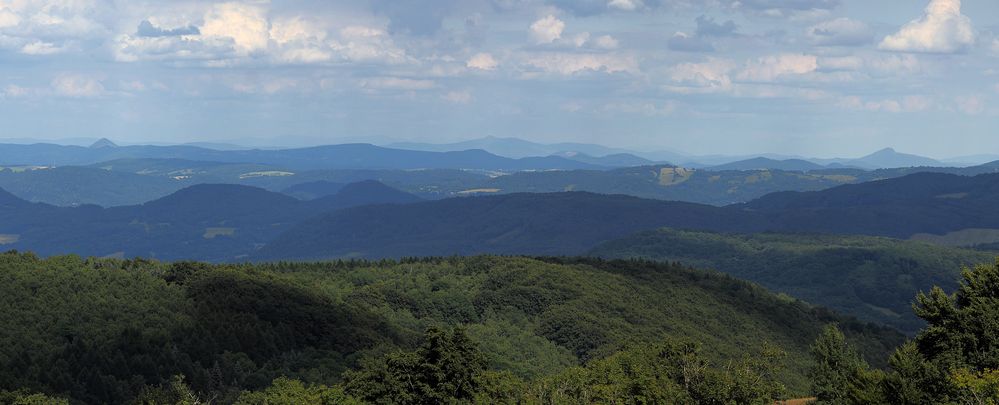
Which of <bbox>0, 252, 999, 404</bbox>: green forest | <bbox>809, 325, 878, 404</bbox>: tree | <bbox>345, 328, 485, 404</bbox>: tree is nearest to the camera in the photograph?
<bbox>809, 325, 878, 404</bbox>: tree

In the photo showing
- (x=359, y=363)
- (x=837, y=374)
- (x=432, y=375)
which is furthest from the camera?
(x=359, y=363)

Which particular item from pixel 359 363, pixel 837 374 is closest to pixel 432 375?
pixel 359 363

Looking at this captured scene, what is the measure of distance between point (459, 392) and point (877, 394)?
39.6 m

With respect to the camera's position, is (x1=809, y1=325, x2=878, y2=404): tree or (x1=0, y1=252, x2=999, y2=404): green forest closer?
(x1=809, y1=325, x2=878, y2=404): tree

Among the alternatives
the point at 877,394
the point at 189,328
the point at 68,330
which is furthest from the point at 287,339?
the point at 877,394

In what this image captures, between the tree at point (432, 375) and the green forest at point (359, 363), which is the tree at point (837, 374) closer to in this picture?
the green forest at point (359, 363)

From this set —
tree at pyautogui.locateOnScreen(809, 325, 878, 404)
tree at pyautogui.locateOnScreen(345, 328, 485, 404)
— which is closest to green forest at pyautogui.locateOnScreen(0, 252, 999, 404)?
tree at pyautogui.locateOnScreen(345, 328, 485, 404)

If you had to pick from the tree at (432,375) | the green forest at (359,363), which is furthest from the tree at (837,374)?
the tree at (432,375)

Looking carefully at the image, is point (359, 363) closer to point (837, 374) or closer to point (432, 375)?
point (432, 375)

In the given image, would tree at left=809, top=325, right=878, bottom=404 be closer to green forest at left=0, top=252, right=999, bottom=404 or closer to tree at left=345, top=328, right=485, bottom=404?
green forest at left=0, top=252, right=999, bottom=404

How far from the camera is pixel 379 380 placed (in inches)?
3885

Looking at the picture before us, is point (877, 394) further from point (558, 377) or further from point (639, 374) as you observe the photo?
point (558, 377)

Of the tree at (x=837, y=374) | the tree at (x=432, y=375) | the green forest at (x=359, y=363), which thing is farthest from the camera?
the tree at (x=432, y=375)

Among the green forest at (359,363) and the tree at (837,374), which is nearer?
the tree at (837,374)
